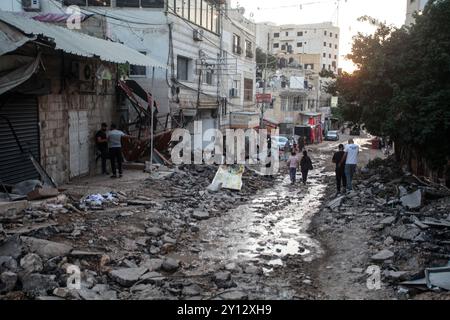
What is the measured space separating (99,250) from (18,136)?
15.6 ft

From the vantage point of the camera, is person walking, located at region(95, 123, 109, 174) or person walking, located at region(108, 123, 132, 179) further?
person walking, located at region(95, 123, 109, 174)

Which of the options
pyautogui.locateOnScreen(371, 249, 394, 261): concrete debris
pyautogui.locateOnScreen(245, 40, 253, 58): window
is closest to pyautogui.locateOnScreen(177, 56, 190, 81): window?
pyautogui.locateOnScreen(245, 40, 253, 58): window

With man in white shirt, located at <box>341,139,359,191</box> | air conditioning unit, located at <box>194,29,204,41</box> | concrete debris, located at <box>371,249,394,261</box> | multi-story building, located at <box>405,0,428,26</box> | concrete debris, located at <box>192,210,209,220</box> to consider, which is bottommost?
concrete debris, located at <box>192,210,209,220</box>

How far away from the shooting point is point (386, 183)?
15555 millimetres

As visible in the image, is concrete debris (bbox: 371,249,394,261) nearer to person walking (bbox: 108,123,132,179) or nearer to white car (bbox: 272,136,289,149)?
person walking (bbox: 108,123,132,179)

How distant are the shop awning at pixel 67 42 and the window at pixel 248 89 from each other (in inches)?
835

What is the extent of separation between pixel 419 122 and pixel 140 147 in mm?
9324

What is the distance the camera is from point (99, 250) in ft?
25.5

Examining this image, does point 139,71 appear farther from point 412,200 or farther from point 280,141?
point 280,141

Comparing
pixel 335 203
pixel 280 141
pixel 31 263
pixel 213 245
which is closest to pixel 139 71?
pixel 335 203

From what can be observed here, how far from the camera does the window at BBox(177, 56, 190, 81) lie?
2220 centimetres

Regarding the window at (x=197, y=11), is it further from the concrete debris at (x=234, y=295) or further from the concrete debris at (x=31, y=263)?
the concrete debris at (x=234, y=295)

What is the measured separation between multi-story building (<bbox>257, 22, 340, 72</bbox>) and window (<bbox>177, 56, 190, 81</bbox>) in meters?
70.3
